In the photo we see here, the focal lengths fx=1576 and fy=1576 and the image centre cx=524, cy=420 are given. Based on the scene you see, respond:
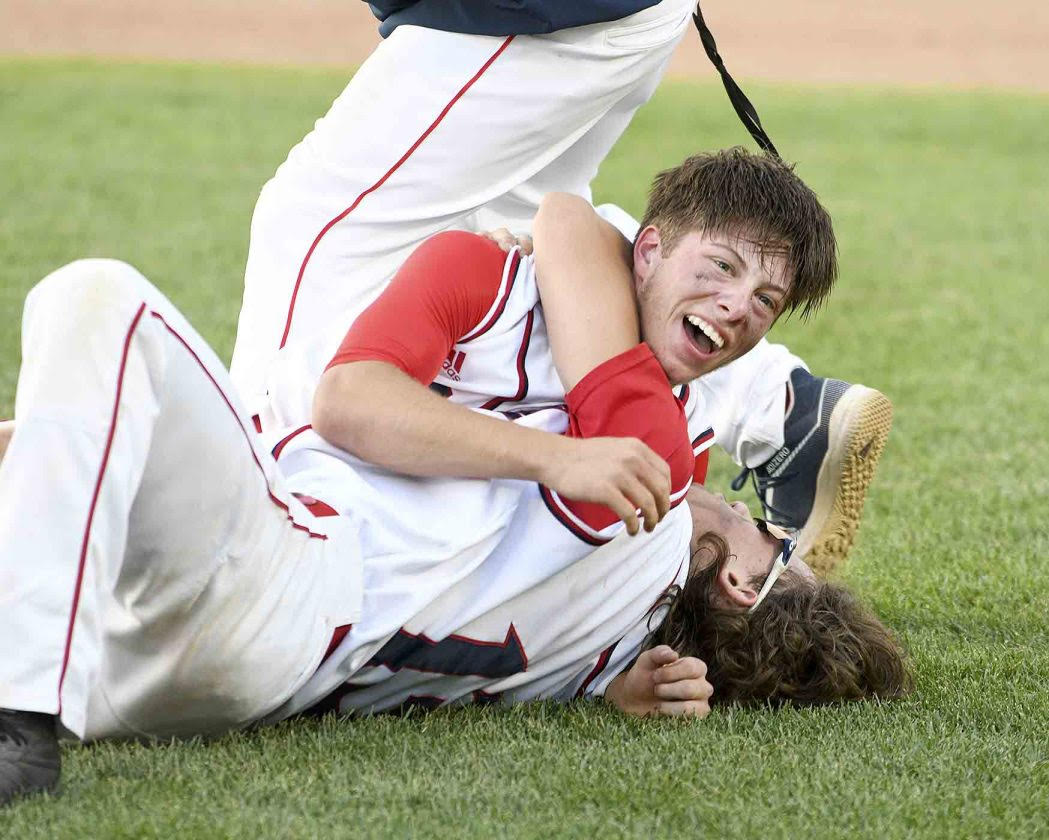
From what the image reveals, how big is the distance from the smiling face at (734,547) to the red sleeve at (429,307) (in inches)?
23.1

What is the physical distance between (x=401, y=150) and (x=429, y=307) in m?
1.01

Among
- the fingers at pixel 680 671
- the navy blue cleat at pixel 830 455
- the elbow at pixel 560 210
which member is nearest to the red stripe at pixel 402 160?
the elbow at pixel 560 210

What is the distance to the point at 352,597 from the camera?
2365 mm

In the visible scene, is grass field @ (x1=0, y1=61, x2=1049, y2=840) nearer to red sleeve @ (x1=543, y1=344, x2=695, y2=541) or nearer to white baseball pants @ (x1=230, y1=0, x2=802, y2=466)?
red sleeve @ (x1=543, y1=344, x2=695, y2=541)

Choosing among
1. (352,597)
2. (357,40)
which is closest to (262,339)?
(352,597)

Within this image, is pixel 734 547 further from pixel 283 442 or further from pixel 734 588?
pixel 283 442

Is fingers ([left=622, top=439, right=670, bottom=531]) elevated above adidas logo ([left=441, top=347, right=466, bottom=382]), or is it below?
below

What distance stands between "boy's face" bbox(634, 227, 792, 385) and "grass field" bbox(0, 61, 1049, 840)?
0.61 metres

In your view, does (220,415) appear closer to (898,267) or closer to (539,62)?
(539,62)

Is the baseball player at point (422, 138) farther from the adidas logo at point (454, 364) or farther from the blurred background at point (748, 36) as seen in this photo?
the blurred background at point (748, 36)

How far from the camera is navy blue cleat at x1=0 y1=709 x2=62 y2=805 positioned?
197cm

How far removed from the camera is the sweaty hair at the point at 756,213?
2559mm

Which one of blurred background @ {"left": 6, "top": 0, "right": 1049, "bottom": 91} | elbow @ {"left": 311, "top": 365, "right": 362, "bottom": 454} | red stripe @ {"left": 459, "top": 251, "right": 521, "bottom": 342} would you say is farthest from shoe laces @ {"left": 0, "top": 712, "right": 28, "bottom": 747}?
blurred background @ {"left": 6, "top": 0, "right": 1049, "bottom": 91}

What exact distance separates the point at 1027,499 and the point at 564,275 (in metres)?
2.28
